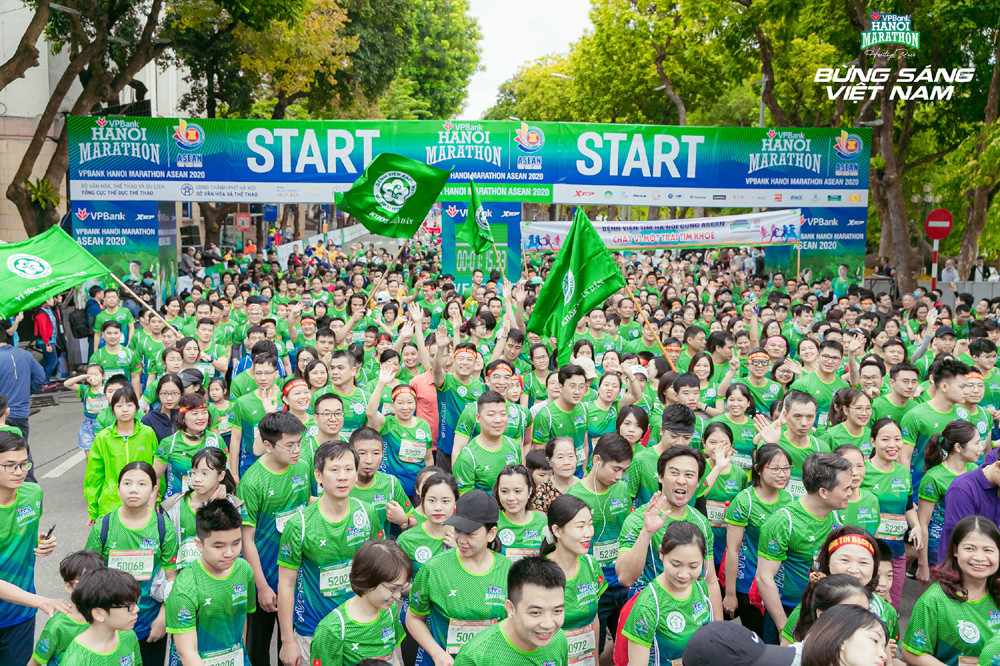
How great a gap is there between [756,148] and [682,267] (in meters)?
3.21

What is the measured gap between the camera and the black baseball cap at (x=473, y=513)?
4.32 m

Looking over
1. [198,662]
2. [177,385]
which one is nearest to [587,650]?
[198,662]

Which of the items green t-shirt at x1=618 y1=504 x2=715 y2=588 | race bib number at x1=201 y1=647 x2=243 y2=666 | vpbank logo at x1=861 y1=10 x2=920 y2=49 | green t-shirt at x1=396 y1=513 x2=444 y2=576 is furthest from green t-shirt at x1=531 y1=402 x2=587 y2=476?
vpbank logo at x1=861 y1=10 x2=920 y2=49

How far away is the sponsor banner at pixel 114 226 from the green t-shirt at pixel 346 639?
16.9m

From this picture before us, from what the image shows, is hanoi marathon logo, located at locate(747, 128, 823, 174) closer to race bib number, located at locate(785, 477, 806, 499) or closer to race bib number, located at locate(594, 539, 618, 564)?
race bib number, located at locate(785, 477, 806, 499)

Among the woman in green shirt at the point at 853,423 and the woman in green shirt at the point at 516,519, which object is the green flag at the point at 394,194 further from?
the woman in green shirt at the point at 516,519

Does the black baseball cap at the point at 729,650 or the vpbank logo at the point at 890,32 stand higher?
the vpbank logo at the point at 890,32

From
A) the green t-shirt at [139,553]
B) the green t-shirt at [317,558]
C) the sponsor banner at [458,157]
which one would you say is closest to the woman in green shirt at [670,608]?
the green t-shirt at [317,558]

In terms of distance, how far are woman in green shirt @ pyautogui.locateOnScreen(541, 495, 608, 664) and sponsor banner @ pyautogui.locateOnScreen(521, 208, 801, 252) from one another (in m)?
10.4

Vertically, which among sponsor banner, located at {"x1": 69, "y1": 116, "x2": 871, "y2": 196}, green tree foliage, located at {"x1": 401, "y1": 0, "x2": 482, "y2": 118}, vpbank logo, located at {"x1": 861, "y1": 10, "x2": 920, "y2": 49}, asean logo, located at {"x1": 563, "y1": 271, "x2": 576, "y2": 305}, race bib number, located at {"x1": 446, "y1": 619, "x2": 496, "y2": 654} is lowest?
race bib number, located at {"x1": 446, "y1": 619, "x2": 496, "y2": 654}

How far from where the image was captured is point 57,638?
13.7ft

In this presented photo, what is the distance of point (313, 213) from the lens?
61.2m

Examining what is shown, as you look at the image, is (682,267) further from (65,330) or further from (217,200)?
(65,330)

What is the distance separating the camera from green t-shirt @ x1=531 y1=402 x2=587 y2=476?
277 inches
